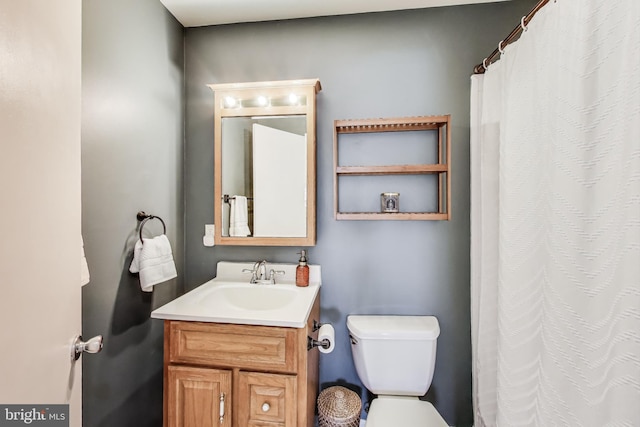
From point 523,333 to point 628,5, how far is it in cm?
98

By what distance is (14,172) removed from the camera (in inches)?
23.3

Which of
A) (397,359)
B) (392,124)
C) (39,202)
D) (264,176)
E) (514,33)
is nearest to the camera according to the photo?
(39,202)

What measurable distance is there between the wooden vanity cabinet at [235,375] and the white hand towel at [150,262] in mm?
216

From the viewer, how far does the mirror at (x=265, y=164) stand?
1.58 meters

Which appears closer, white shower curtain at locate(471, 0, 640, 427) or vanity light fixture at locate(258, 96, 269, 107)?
white shower curtain at locate(471, 0, 640, 427)

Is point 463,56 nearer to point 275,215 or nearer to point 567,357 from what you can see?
point 275,215

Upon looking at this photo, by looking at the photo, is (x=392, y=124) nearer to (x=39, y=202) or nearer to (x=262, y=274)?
(x=262, y=274)

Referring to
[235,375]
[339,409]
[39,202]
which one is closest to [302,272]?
[235,375]

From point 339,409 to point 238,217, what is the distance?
1.12 metres

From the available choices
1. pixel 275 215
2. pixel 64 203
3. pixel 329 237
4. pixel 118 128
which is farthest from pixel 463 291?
pixel 118 128

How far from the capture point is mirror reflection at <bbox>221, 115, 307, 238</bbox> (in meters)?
1.60

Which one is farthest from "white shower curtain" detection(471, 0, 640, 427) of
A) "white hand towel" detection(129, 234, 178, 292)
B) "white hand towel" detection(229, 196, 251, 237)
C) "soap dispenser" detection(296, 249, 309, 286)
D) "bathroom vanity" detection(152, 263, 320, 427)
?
"white hand towel" detection(129, 234, 178, 292)

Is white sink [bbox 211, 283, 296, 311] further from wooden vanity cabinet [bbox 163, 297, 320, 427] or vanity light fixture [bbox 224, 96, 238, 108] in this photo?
vanity light fixture [bbox 224, 96, 238, 108]

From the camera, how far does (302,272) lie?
5.22ft
